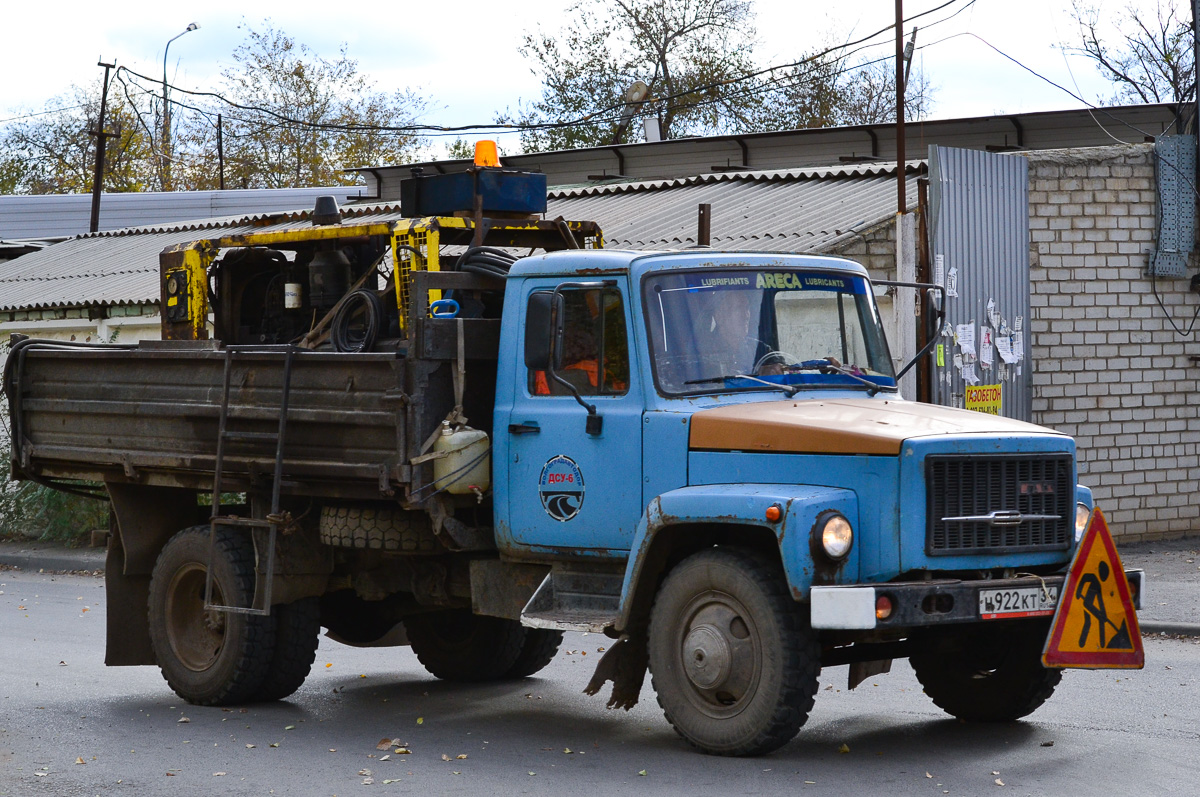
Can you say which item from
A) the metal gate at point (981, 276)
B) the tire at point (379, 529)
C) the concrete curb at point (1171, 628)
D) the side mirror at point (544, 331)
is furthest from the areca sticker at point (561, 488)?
the metal gate at point (981, 276)

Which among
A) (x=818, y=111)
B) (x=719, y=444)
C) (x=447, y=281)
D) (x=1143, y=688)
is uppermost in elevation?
(x=818, y=111)

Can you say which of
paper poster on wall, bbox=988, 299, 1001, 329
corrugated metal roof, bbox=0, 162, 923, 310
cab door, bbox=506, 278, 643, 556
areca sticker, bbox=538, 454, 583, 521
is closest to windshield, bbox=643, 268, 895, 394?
cab door, bbox=506, 278, 643, 556

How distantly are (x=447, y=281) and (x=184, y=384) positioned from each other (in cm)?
188

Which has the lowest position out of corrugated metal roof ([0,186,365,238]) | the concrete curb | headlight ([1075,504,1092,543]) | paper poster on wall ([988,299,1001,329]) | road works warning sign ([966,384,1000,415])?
the concrete curb

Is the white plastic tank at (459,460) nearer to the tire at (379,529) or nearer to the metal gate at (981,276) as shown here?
the tire at (379,529)

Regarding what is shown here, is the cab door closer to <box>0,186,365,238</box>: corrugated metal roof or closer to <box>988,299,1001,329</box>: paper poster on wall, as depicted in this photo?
<box>988,299,1001,329</box>: paper poster on wall

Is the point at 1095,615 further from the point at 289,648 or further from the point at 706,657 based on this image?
the point at 289,648

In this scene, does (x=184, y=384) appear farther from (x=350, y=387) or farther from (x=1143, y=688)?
(x=1143, y=688)

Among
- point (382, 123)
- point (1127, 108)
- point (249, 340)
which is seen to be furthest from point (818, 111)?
point (249, 340)

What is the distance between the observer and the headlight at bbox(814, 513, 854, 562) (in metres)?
6.32

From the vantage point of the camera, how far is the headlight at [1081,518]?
706cm

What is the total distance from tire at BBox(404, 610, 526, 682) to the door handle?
2050mm

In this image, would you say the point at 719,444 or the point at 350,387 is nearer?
the point at 719,444

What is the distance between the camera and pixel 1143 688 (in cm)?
886
